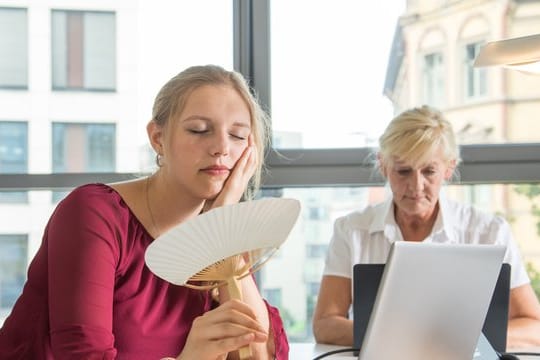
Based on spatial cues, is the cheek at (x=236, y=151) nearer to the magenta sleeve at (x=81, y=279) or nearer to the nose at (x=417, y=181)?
the magenta sleeve at (x=81, y=279)

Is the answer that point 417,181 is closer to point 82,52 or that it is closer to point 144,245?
→ point 144,245

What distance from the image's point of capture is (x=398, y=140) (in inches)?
101

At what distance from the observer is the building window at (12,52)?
3.14 metres

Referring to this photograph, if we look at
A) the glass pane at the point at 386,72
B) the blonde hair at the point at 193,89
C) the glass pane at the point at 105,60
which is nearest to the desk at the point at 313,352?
the blonde hair at the point at 193,89

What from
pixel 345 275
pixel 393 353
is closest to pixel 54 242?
pixel 393 353

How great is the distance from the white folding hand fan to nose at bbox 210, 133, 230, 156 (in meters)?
0.33

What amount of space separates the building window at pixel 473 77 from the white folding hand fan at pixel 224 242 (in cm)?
207

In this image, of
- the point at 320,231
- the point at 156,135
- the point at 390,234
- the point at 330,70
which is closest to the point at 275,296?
the point at 320,231

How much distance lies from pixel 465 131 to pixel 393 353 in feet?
5.84

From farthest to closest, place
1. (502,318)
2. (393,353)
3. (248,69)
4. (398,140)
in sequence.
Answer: (248,69)
(398,140)
(502,318)
(393,353)

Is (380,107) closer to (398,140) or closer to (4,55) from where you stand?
(398,140)

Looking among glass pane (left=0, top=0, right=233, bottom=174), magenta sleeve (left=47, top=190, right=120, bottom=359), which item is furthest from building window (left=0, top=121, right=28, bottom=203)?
magenta sleeve (left=47, top=190, right=120, bottom=359)

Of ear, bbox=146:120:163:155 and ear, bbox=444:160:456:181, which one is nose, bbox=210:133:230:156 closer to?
ear, bbox=146:120:163:155

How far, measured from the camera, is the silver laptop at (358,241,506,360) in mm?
1437
